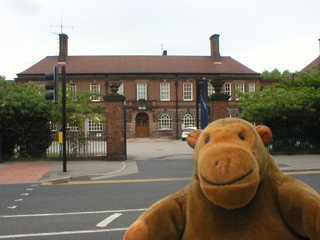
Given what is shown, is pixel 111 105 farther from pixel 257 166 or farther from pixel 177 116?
pixel 177 116

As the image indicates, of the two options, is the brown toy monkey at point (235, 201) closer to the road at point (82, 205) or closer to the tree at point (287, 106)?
the road at point (82, 205)

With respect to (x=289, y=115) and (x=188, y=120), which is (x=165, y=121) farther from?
(x=289, y=115)

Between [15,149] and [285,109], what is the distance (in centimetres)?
1390

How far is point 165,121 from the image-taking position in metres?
37.3

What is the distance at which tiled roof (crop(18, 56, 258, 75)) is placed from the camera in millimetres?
37531

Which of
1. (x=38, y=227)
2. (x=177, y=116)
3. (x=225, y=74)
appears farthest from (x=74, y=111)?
(x=225, y=74)

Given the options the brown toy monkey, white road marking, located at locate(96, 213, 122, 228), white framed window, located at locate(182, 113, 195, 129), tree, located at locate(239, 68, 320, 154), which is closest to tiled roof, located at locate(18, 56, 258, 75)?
white framed window, located at locate(182, 113, 195, 129)

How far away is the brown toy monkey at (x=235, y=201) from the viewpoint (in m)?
1.68

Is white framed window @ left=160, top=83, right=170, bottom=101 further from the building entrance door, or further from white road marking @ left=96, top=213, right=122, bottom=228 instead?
white road marking @ left=96, top=213, right=122, bottom=228

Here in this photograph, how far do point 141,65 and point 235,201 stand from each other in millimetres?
38456

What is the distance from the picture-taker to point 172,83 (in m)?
37.7

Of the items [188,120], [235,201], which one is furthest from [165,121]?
[235,201]

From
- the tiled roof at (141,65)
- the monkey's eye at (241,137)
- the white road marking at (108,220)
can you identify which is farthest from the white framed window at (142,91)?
the monkey's eye at (241,137)

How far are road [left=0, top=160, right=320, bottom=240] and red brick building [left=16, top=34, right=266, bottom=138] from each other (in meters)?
26.7
